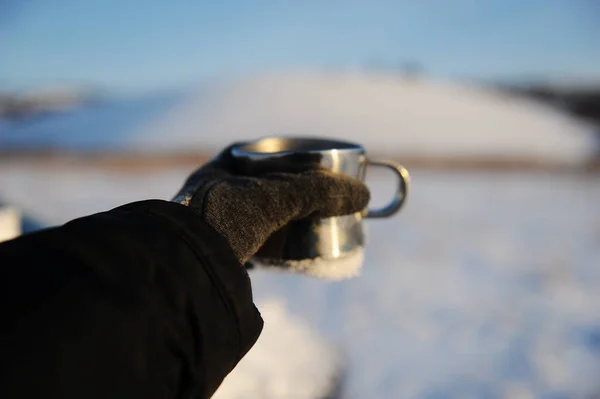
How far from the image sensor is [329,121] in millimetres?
7070

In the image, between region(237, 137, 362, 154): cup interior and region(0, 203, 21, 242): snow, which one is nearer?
region(237, 137, 362, 154): cup interior

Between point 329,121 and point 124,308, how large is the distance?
6871mm

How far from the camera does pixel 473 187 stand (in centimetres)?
406

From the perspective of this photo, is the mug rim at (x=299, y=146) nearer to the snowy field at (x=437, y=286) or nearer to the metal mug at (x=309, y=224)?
the metal mug at (x=309, y=224)

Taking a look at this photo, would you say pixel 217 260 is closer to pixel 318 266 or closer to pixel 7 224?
pixel 318 266

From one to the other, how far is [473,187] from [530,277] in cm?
212

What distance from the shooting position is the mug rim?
0.64 m

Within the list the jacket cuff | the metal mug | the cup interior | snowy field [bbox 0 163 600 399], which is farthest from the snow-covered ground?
the jacket cuff

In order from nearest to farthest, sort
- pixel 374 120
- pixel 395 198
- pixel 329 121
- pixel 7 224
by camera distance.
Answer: pixel 395 198, pixel 7 224, pixel 329 121, pixel 374 120

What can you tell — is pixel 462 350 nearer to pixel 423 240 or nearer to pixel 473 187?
pixel 423 240

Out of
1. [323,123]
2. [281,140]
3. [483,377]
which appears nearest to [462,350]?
[483,377]

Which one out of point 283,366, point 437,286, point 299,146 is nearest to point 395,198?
point 299,146

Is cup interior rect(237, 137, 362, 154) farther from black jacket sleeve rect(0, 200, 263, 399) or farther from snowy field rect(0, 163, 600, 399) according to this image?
snowy field rect(0, 163, 600, 399)

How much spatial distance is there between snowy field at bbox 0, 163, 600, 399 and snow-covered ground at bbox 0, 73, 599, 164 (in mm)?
2955
